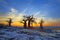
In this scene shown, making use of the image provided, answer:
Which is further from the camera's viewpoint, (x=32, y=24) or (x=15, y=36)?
(x=32, y=24)

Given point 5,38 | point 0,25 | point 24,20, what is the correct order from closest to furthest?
point 5,38 < point 0,25 < point 24,20

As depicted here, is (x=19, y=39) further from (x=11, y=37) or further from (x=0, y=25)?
(x=0, y=25)

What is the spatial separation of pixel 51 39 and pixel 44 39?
3.42ft

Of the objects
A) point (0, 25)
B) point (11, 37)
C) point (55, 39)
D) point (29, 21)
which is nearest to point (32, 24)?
point (29, 21)

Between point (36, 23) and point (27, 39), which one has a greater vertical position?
point (36, 23)

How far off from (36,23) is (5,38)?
13.6 meters

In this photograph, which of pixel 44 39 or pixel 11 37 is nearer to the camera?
pixel 11 37

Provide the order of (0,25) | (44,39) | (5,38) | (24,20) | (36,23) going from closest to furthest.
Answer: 1. (5,38)
2. (44,39)
3. (0,25)
4. (36,23)
5. (24,20)

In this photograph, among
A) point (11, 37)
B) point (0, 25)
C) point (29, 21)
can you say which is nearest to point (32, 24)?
point (29, 21)

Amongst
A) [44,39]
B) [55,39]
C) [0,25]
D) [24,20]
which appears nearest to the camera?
[44,39]

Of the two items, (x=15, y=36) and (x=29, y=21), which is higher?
(x=29, y=21)

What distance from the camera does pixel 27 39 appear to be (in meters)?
12.4

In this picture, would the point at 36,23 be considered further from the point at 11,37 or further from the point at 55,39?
the point at 11,37

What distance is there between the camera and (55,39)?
1418cm
